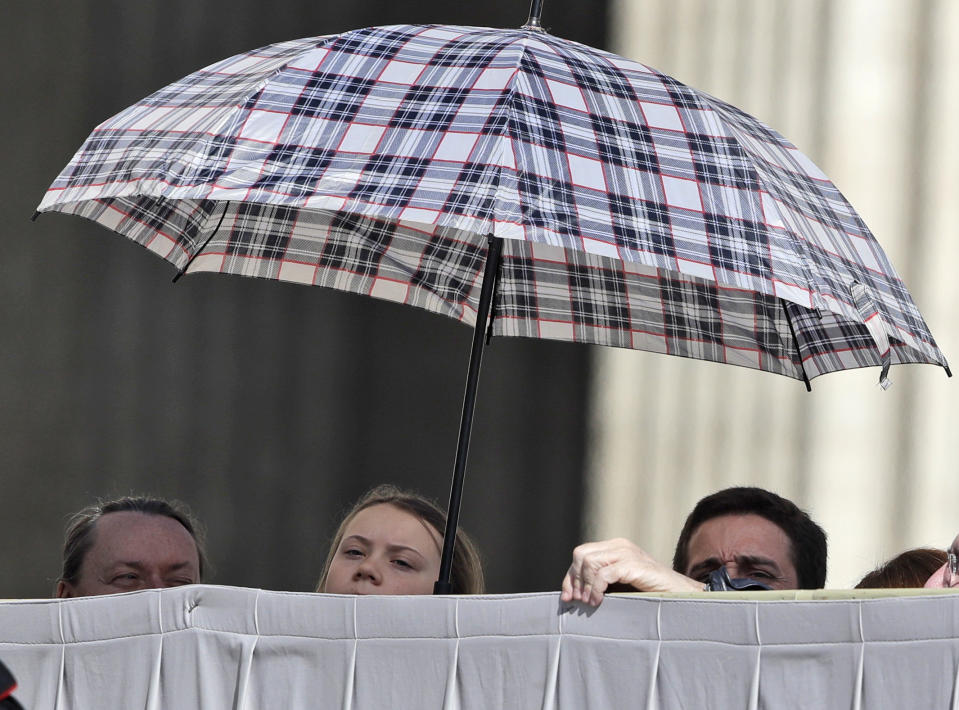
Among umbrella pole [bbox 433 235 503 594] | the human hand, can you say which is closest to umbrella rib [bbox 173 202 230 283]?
umbrella pole [bbox 433 235 503 594]

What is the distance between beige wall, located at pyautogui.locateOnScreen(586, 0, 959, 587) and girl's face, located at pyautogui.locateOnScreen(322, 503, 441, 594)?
323 cm

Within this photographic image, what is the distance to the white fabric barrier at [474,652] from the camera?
79.0 inches

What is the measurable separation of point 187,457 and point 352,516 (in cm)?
357

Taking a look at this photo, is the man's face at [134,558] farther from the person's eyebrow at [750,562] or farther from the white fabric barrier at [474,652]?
the person's eyebrow at [750,562]

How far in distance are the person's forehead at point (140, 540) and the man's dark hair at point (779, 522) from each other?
120 cm

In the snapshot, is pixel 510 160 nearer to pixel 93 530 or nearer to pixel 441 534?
pixel 441 534

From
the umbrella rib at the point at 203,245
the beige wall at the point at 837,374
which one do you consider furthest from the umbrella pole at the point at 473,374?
the beige wall at the point at 837,374

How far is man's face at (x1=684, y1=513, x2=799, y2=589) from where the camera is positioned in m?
3.31

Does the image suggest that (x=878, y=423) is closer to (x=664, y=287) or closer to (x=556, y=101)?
(x=664, y=287)

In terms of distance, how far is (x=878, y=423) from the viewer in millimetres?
6406

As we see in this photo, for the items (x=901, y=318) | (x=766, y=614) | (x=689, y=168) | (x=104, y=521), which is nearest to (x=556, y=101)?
(x=689, y=168)

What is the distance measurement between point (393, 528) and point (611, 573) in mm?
1411

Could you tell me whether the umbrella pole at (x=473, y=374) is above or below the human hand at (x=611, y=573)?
above

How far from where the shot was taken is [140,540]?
362cm
